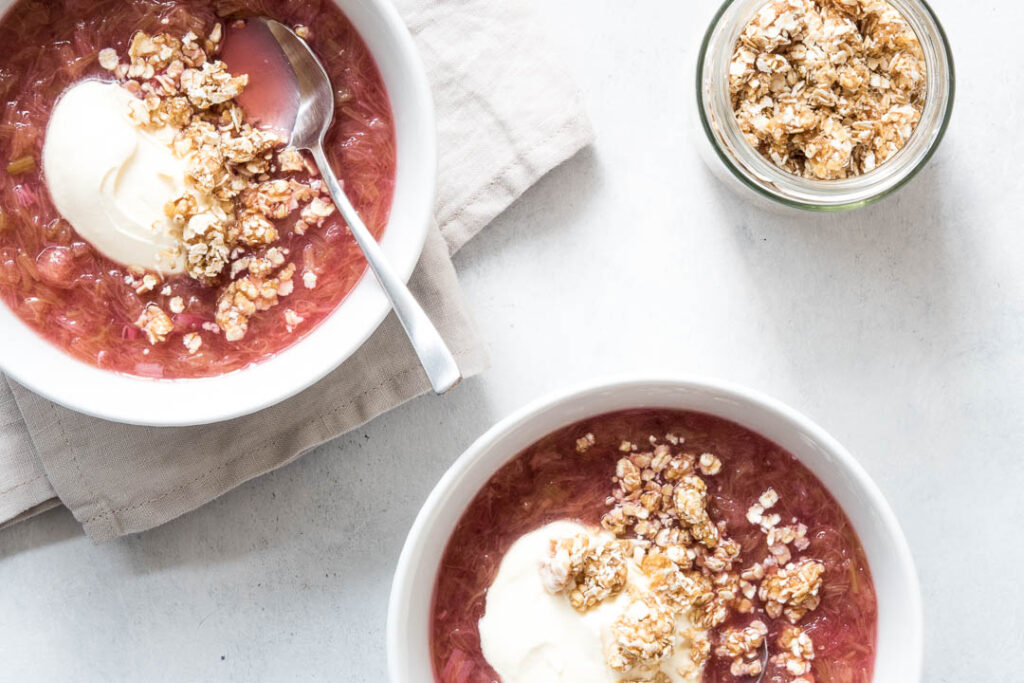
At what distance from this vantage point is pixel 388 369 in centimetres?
254

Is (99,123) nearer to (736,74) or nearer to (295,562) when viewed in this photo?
(295,562)

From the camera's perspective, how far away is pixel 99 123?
2217 millimetres

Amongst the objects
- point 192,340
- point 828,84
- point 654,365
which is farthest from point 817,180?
point 192,340

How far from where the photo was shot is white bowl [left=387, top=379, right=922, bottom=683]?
221cm

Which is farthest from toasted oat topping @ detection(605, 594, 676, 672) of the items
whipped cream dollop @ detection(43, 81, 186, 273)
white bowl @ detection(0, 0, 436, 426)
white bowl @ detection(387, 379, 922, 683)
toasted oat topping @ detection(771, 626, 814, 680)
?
whipped cream dollop @ detection(43, 81, 186, 273)

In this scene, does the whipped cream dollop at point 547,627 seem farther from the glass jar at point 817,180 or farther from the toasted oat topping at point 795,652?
the glass jar at point 817,180

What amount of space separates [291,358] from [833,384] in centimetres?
141

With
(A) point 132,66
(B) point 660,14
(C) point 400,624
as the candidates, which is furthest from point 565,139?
(C) point 400,624

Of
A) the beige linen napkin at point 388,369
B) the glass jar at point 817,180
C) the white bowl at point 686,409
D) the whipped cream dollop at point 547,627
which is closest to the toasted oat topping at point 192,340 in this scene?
the beige linen napkin at point 388,369

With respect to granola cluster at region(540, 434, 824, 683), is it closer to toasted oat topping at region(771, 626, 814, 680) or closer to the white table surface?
toasted oat topping at region(771, 626, 814, 680)

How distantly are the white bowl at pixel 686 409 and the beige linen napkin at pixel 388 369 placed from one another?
0.33 meters

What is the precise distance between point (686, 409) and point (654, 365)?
0.24 metres

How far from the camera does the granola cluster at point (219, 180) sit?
223cm

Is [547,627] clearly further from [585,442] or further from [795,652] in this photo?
[795,652]
